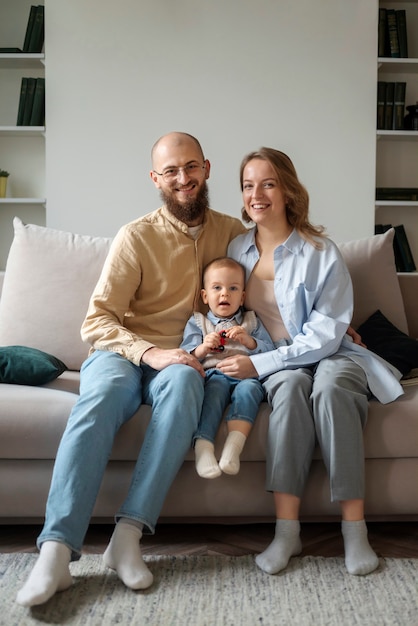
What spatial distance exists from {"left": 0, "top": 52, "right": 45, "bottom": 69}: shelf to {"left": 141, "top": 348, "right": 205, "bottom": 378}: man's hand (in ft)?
9.86

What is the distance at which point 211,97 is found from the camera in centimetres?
450

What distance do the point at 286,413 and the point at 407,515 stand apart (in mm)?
518

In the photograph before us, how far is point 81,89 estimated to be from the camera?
448cm

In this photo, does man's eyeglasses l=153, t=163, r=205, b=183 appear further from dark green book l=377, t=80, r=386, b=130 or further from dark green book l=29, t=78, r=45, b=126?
dark green book l=377, t=80, r=386, b=130

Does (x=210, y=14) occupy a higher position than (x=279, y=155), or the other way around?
(x=210, y=14)

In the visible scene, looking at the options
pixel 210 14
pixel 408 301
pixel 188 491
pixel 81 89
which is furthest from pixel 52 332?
pixel 210 14

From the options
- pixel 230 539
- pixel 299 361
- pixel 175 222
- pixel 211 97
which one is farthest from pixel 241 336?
pixel 211 97

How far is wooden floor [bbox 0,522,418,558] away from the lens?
78.7 inches

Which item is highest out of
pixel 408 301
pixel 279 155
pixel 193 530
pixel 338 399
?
pixel 279 155

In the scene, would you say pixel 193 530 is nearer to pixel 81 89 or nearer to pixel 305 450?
pixel 305 450

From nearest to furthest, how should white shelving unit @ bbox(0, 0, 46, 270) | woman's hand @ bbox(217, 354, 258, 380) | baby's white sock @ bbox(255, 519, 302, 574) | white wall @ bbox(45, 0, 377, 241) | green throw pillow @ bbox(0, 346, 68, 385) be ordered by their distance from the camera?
baby's white sock @ bbox(255, 519, 302, 574), woman's hand @ bbox(217, 354, 258, 380), green throw pillow @ bbox(0, 346, 68, 385), white wall @ bbox(45, 0, 377, 241), white shelving unit @ bbox(0, 0, 46, 270)

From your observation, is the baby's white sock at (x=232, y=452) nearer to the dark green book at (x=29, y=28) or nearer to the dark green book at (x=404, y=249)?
the dark green book at (x=404, y=249)

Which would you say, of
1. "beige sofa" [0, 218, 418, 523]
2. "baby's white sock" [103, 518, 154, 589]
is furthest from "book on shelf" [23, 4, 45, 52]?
"baby's white sock" [103, 518, 154, 589]

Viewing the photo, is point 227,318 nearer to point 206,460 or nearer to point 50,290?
point 206,460
